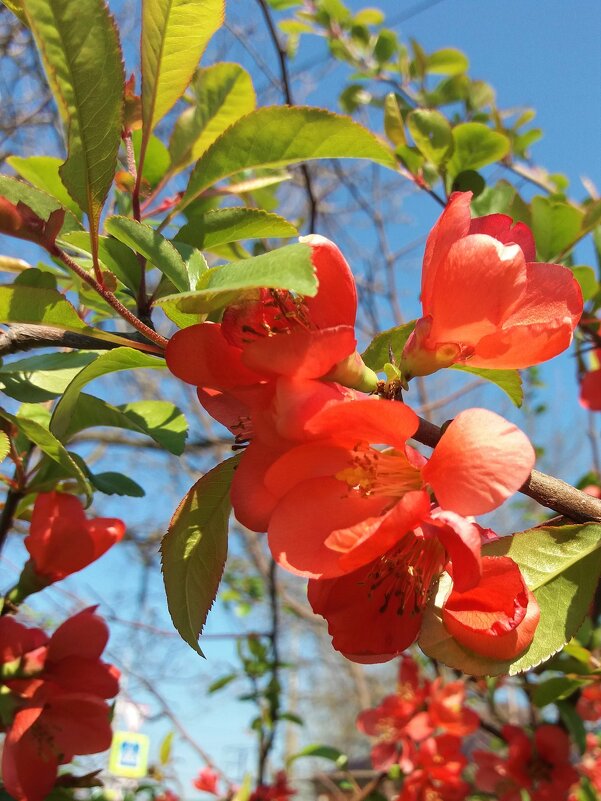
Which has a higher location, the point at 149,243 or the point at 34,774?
the point at 149,243

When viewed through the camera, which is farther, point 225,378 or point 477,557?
point 225,378

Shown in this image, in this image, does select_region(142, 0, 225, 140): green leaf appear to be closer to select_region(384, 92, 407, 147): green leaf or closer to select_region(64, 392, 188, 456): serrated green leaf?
select_region(64, 392, 188, 456): serrated green leaf

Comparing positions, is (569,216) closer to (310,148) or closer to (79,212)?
(310,148)

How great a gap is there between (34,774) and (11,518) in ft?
1.19

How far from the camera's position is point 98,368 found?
641 millimetres

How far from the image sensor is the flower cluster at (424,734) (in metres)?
1.90

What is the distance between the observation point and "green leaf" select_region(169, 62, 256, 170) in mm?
810

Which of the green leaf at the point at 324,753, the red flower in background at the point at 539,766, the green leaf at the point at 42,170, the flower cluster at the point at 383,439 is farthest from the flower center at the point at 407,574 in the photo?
the green leaf at the point at 324,753

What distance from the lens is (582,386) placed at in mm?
1734

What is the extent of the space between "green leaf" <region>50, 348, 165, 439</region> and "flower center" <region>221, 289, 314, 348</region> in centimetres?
12

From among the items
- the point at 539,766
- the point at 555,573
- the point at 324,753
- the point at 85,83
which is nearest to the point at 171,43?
the point at 85,83

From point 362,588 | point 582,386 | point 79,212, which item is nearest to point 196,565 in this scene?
point 362,588

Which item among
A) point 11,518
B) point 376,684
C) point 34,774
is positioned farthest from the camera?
point 376,684

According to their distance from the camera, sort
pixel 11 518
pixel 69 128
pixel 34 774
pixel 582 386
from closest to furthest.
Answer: pixel 69 128
pixel 34 774
pixel 11 518
pixel 582 386
